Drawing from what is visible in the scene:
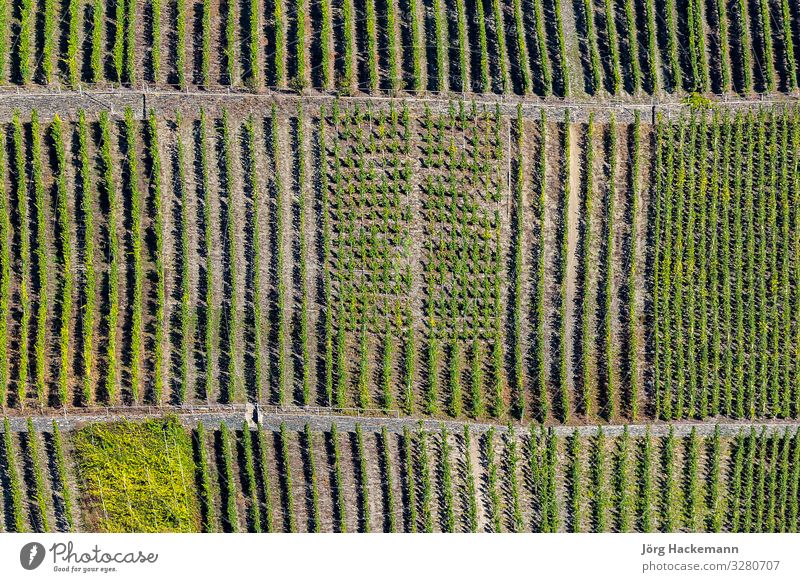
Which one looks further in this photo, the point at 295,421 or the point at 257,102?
the point at 257,102

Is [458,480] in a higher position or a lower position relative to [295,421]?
lower

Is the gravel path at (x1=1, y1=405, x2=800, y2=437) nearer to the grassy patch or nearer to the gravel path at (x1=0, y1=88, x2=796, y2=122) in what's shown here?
the grassy patch

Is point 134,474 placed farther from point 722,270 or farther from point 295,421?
point 722,270

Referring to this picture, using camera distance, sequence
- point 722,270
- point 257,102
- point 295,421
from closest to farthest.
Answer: point 295,421
point 257,102
point 722,270
